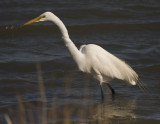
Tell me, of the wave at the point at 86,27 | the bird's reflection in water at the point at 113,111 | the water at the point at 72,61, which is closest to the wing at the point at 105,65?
the water at the point at 72,61

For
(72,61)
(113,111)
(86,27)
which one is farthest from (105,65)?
(86,27)

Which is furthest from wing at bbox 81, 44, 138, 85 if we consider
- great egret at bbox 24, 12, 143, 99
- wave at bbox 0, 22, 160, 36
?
wave at bbox 0, 22, 160, 36

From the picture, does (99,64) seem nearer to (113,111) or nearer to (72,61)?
(113,111)

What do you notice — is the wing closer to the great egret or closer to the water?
the great egret

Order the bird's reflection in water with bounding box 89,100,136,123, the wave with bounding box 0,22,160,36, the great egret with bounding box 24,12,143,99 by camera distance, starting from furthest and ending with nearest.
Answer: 1. the wave with bounding box 0,22,160,36
2. the great egret with bounding box 24,12,143,99
3. the bird's reflection in water with bounding box 89,100,136,123

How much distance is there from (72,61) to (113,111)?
2963 millimetres

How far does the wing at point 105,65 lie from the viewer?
6.49 metres

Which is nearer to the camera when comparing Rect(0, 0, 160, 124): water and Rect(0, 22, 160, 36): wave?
Rect(0, 0, 160, 124): water

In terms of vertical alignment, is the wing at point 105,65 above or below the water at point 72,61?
above

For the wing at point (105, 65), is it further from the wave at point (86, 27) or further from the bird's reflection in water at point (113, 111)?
the wave at point (86, 27)

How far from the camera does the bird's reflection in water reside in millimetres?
5688

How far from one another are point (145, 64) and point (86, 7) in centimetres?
444

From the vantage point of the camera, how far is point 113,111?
5992 mm

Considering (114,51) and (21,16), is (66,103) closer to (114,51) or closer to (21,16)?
(114,51)
